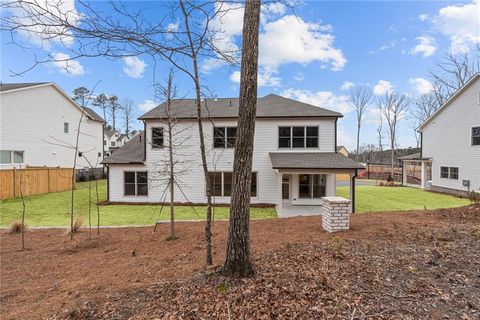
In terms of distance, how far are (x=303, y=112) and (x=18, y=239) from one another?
12936mm

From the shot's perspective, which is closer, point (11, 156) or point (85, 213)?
point (85, 213)

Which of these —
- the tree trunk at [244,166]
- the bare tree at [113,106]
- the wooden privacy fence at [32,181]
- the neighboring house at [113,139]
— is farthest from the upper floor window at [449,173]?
the bare tree at [113,106]

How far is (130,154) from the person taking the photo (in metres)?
15.4

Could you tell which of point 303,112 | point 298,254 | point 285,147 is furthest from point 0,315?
point 303,112

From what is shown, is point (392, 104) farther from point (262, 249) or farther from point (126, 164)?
point (262, 249)

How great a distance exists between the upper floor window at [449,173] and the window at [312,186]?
11636mm

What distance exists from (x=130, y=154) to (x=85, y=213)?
4.60 m

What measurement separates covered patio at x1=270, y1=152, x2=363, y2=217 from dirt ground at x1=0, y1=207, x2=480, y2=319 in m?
5.44

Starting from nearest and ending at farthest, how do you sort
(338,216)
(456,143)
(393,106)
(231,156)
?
(338,216), (231,156), (456,143), (393,106)

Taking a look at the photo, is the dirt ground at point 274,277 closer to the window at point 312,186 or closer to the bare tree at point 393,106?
the window at point 312,186

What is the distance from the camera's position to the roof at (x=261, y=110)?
13875 mm

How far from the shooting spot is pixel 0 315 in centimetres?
359

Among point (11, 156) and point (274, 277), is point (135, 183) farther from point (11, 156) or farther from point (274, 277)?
point (274, 277)

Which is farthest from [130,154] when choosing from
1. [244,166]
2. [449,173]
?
Result: [449,173]
